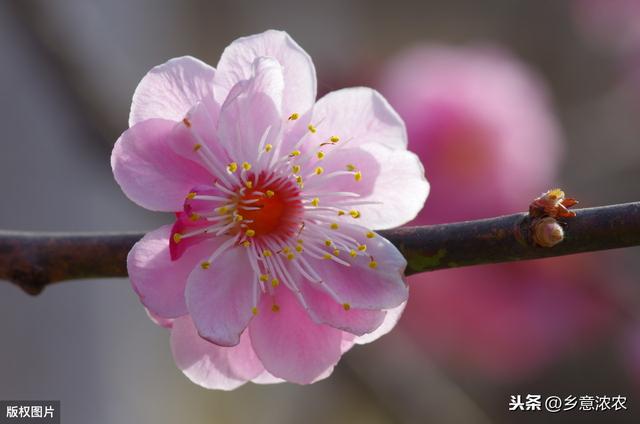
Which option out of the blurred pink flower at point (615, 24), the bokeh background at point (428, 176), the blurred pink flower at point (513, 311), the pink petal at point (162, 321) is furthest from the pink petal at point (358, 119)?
the blurred pink flower at point (615, 24)

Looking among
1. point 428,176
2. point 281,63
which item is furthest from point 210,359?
point 428,176

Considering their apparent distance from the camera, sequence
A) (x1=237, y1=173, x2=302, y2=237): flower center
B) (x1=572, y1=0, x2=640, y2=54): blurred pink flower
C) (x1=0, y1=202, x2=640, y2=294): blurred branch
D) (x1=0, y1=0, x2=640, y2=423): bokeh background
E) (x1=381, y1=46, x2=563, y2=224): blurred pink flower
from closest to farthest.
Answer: (x1=0, y1=202, x2=640, y2=294): blurred branch < (x1=237, y1=173, x2=302, y2=237): flower center < (x1=0, y1=0, x2=640, y2=423): bokeh background < (x1=381, y1=46, x2=563, y2=224): blurred pink flower < (x1=572, y1=0, x2=640, y2=54): blurred pink flower

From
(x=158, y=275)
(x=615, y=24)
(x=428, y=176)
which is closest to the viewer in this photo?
(x=158, y=275)

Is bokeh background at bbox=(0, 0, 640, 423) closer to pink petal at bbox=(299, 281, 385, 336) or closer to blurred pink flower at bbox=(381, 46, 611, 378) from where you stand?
blurred pink flower at bbox=(381, 46, 611, 378)

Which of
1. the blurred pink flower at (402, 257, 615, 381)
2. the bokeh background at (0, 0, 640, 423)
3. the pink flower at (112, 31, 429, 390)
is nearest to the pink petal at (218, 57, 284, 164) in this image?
the pink flower at (112, 31, 429, 390)

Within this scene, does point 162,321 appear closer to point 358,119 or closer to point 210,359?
point 210,359

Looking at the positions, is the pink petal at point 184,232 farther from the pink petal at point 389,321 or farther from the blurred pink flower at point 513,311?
the blurred pink flower at point 513,311

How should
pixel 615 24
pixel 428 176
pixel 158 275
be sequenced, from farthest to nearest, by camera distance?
pixel 615 24
pixel 428 176
pixel 158 275
